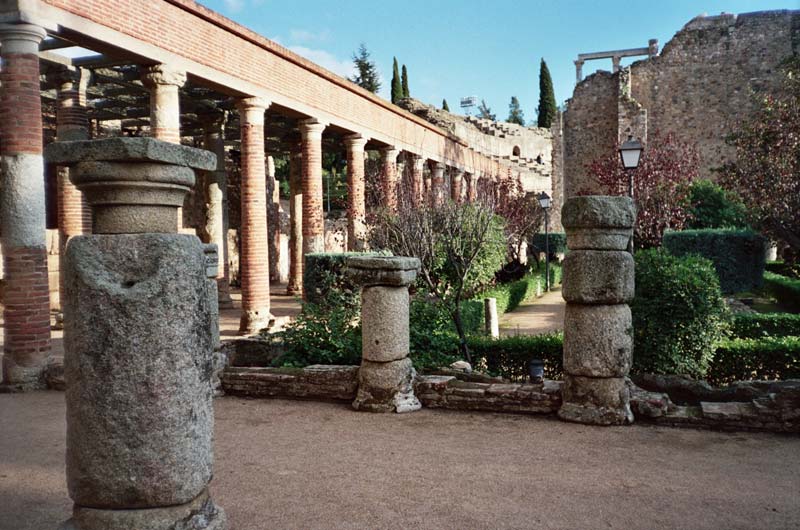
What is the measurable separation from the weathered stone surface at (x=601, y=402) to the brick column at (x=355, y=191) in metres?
8.75

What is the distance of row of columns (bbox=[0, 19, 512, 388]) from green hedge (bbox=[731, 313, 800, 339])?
5666mm

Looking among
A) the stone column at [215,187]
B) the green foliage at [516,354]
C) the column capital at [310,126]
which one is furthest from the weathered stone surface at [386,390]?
the stone column at [215,187]

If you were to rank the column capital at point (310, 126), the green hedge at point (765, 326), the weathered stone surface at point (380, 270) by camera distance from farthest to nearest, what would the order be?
the column capital at point (310, 126) → the green hedge at point (765, 326) → the weathered stone surface at point (380, 270)

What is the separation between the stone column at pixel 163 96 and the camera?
813 cm

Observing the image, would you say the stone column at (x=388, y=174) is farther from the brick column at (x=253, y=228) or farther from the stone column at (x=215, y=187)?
the brick column at (x=253, y=228)

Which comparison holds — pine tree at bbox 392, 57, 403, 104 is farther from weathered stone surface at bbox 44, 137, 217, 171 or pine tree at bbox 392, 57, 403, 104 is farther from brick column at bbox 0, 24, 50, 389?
weathered stone surface at bbox 44, 137, 217, 171

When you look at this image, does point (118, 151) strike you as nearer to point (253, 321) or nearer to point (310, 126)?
point (253, 321)

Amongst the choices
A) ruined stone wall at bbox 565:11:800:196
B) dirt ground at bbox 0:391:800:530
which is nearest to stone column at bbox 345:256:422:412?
dirt ground at bbox 0:391:800:530

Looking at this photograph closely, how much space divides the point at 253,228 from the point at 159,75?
3011 millimetres

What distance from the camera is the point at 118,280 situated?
2.33 metres

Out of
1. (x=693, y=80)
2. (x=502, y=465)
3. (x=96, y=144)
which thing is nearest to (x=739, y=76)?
(x=693, y=80)

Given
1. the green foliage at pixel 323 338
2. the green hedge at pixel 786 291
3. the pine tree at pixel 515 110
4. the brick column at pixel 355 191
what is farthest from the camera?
the pine tree at pixel 515 110

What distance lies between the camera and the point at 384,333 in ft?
18.9

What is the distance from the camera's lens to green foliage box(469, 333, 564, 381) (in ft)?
24.1
